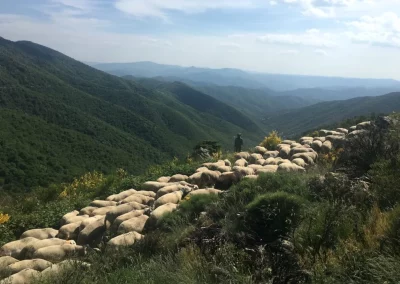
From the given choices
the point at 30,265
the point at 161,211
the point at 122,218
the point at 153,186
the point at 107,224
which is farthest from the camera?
the point at 153,186

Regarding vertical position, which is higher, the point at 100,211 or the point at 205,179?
the point at 205,179

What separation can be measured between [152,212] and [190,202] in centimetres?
95

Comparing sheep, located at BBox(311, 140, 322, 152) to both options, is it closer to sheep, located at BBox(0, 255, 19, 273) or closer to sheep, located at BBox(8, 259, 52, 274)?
sheep, located at BBox(8, 259, 52, 274)

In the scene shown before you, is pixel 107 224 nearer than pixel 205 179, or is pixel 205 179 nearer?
pixel 107 224

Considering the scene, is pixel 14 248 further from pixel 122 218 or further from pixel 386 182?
pixel 386 182

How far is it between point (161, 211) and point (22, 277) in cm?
315

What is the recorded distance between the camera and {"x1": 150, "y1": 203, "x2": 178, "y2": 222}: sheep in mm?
8031

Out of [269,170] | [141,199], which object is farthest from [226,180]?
[141,199]

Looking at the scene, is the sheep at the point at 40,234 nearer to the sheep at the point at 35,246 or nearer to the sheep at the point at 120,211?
the sheep at the point at 35,246

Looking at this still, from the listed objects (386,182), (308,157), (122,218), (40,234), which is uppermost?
(386,182)

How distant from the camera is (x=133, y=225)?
791 centimetres

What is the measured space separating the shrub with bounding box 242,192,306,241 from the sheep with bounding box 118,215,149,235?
9.10ft

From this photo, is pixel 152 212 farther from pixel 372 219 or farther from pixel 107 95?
pixel 107 95

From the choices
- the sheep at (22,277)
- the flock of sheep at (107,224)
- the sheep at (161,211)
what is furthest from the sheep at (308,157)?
the sheep at (22,277)
